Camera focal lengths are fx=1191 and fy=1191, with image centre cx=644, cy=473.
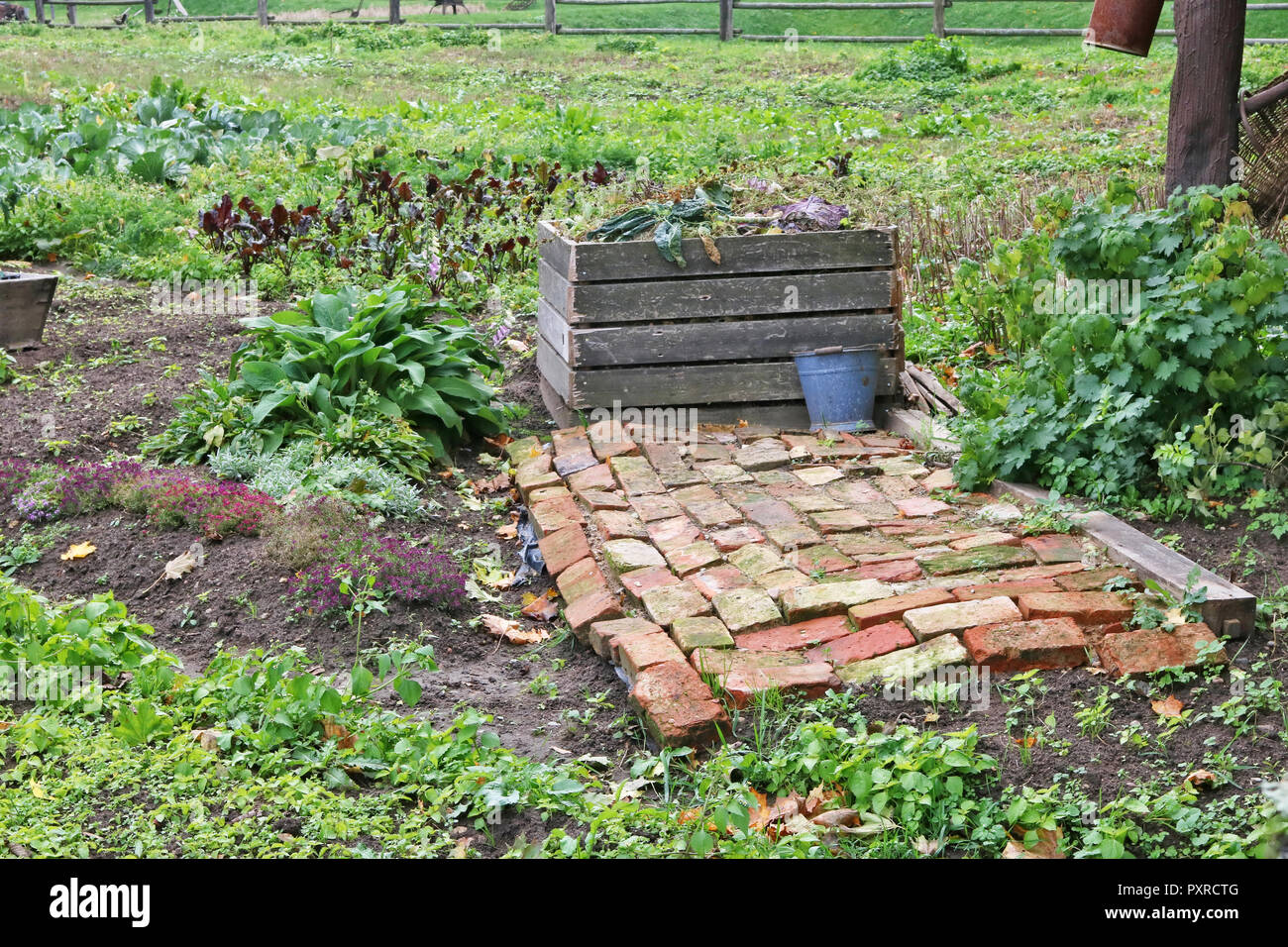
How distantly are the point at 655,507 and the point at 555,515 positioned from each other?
16.5 inches

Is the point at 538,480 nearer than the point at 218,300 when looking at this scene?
Yes

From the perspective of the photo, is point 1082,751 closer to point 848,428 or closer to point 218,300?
point 848,428

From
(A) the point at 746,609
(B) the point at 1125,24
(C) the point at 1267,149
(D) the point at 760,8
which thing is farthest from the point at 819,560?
(D) the point at 760,8

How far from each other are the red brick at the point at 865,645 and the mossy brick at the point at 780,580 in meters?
0.36

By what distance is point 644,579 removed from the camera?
4262mm

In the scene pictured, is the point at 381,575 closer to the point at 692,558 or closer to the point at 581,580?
the point at 581,580

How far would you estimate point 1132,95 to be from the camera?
48.2ft

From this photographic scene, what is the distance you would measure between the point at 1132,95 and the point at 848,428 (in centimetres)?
1112

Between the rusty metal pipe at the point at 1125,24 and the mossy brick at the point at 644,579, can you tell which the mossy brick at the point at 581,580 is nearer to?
the mossy brick at the point at 644,579

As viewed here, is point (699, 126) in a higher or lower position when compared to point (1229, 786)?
higher

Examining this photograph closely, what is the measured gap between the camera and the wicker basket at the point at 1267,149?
22.5ft
